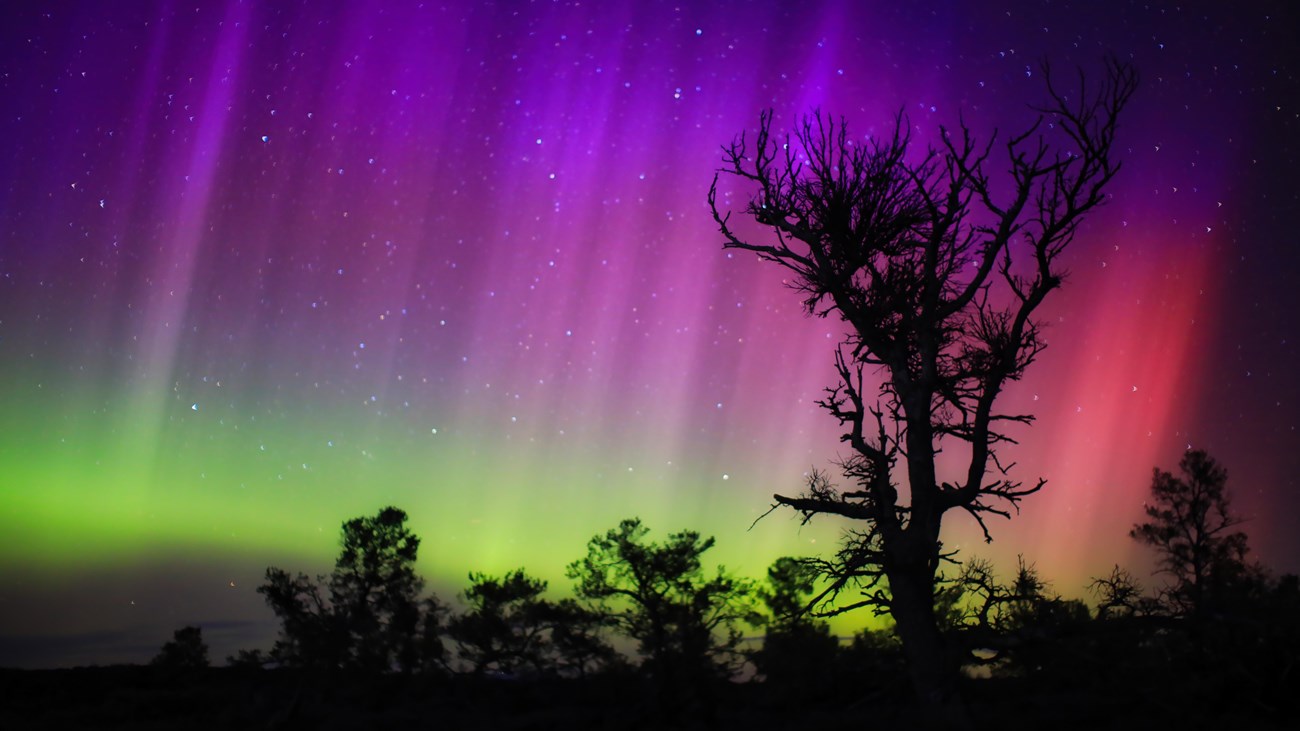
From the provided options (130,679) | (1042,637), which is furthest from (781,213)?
(130,679)

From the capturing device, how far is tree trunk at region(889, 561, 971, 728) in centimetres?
746

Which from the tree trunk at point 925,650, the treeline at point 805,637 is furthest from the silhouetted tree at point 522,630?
the tree trunk at point 925,650

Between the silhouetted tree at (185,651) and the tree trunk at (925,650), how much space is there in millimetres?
46111

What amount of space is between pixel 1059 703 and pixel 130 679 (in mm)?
38183

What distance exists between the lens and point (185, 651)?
143ft

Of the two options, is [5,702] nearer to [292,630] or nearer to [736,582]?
[292,630]

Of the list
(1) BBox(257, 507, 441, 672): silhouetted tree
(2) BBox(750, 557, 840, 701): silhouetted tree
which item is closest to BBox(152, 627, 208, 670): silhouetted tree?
(1) BBox(257, 507, 441, 672): silhouetted tree

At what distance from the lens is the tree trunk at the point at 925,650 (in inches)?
294

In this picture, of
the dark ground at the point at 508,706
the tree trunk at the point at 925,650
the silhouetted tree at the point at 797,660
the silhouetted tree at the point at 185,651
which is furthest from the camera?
the silhouetted tree at the point at 185,651

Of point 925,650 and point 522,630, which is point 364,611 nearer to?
point 522,630

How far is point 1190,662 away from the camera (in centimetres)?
924

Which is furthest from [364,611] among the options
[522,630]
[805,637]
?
[805,637]

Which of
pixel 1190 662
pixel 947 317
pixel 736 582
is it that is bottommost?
pixel 1190 662

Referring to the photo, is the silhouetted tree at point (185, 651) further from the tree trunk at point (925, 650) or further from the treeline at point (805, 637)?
the tree trunk at point (925, 650)
